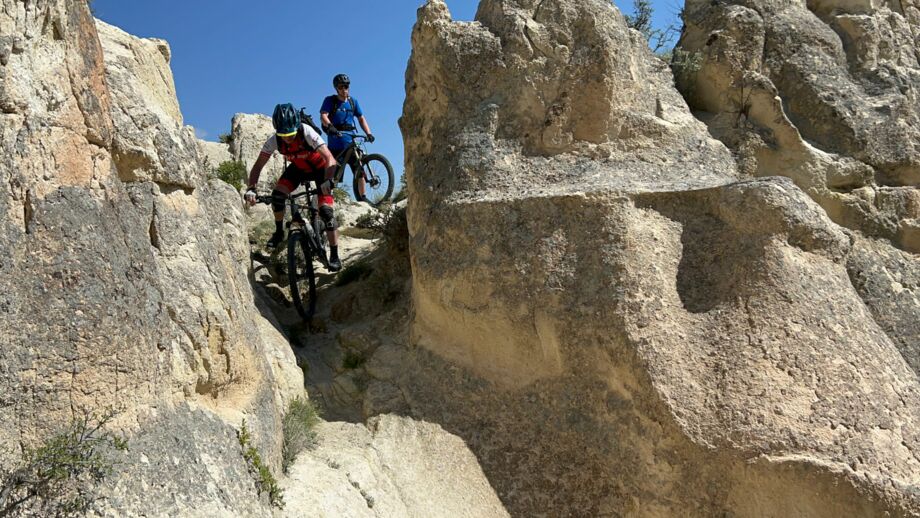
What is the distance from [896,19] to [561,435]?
8.08 m

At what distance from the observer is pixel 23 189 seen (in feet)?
13.6

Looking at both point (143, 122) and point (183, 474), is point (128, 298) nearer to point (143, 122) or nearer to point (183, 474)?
point (183, 474)

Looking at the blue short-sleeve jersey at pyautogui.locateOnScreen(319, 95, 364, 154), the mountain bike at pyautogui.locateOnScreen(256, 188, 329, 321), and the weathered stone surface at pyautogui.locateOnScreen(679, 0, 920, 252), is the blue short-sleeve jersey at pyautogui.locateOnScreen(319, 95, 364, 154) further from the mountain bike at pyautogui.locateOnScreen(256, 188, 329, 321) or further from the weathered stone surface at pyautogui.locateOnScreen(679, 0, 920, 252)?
the weathered stone surface at pyautogui.locateOnScreen(679, 0, 920, 252)

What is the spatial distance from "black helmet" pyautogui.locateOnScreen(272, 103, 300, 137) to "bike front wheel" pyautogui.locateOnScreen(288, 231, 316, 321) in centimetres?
114

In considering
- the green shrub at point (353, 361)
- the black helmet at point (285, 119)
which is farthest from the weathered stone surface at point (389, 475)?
the black helmet at point (285, 119)

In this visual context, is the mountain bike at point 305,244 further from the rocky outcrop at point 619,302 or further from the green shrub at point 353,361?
the rocky outcrop at point 619,302

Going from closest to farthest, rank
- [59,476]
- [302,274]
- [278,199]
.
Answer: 1. [59,476]
2. [278,199]
3. [302,274]

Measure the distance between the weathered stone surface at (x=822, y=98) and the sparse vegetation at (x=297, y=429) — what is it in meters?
5.55

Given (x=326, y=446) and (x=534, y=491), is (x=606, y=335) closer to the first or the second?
(x=534, y=491)

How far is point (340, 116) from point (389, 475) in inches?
237

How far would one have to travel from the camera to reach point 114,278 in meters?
4.53

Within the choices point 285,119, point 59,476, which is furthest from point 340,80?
point 59,476

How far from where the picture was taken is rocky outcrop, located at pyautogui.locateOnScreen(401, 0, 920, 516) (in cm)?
589

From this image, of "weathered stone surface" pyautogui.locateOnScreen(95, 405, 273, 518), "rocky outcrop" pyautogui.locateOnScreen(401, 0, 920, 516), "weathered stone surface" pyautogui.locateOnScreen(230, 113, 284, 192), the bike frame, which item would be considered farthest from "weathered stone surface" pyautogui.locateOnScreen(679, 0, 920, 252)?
"weathered stone surface" pyautogui.locateOnScreen(230, 113, 284, 192)
